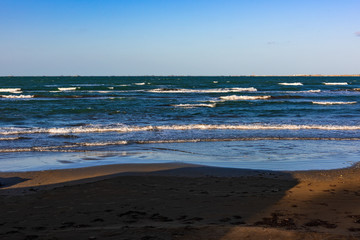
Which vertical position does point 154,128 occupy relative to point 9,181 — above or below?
above

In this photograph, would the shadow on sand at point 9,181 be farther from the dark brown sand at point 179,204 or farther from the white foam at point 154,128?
the white foam at point 154,128

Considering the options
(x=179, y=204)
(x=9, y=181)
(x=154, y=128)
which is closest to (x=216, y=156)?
(x=179, y=204)

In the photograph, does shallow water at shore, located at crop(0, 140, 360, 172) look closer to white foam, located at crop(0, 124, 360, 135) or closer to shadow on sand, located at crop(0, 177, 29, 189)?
shadow on sand, located at crop(0, 177, 29, 189)

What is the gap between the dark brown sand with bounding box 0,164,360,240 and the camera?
4.93 m

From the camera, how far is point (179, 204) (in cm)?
617

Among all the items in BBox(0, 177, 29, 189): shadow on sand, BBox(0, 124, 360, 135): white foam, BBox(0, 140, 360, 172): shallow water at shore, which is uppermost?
BBox(0, 124, 360, 135): white foam

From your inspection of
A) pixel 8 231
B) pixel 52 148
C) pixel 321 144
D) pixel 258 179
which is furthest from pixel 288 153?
pixel 8 231

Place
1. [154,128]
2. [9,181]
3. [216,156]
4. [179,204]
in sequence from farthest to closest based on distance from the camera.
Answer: [154,128], [216,156], [9,181], [179,204]

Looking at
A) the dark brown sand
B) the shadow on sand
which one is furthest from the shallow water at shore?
the shadow on sand

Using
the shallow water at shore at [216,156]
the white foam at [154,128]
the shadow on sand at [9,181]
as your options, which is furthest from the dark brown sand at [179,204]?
the white foam at [154,128]

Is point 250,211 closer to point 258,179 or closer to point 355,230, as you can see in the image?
point 355,230

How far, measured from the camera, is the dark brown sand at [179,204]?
4930 mm

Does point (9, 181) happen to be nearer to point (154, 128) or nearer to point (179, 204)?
point (179, 204)

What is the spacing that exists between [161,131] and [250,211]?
10826mm
